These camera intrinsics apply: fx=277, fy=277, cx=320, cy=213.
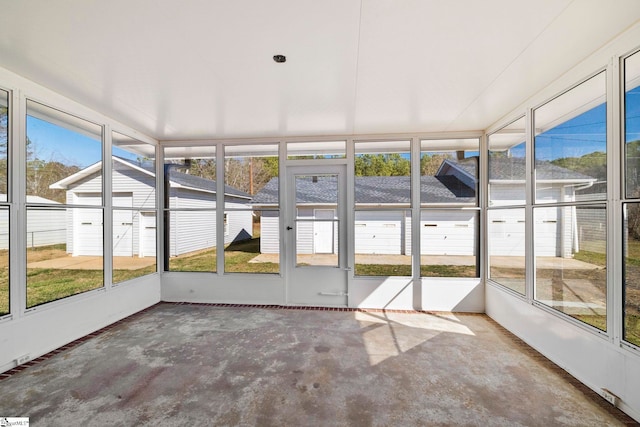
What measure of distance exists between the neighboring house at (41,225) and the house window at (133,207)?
2.06 ft

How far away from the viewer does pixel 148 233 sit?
15.3ft

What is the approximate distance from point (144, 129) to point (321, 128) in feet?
8.83

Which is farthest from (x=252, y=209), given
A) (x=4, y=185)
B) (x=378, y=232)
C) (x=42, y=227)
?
(x=4, y=185)

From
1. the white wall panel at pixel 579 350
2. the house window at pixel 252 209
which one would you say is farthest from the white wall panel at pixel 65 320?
the white wall panel at pixel 579 350

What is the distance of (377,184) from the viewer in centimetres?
451

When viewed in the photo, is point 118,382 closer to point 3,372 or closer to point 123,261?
point 3,372

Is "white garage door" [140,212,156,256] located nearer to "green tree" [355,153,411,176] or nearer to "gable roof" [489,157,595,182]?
"green tree" [355,153,411,176]

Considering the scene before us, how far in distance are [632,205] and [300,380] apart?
9.82 ft

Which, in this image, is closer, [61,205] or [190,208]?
[61,205]

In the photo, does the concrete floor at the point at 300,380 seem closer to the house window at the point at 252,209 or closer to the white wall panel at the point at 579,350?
the white wall panel at the point at 579,350

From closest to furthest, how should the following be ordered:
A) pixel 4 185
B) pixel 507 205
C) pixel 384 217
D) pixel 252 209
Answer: pixel 4 185 → pixel 507 205 → pixel 384 217 → pixel 252 209

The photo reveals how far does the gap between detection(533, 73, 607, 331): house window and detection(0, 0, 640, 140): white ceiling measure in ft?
1.26

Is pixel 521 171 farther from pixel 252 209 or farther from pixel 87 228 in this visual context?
pixel 87 228

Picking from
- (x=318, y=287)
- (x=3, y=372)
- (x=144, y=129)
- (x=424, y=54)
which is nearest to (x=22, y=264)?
(x=3, y=372)
